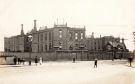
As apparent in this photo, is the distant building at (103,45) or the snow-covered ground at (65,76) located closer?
the snow-covered ground at (65,76)

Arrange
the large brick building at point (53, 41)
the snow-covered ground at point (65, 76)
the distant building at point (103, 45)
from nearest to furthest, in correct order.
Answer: the snow-covered ground at point (65, 76) → the large brick building at point (53, 41) → the distant building at point (103, 45)

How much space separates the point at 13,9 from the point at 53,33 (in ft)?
A: 63.0

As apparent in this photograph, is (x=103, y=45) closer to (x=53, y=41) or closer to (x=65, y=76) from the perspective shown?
(x=53, y=41)

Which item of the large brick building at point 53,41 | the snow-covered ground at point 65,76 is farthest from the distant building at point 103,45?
the snow-covered ground at point 65,76

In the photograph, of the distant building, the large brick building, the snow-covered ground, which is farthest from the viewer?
the distant building

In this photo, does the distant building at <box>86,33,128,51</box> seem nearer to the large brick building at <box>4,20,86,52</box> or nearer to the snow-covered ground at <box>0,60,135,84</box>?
the large brick building at <box>4,20,86,52</box>

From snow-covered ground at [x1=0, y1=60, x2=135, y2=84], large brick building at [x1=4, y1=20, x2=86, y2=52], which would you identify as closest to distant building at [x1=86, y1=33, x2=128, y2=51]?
large brick building at [x1=4, y1=20, x2=86, y2=52]

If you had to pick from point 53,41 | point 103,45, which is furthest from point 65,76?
point 103,45

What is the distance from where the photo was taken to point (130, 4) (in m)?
9.48

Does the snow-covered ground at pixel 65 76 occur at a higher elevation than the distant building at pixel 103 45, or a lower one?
lower

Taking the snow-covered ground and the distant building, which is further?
the distant building

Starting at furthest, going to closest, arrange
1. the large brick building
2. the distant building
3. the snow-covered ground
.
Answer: the distant building, the large brick building, the snow-covered ground

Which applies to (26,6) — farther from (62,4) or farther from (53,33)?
(53,33)

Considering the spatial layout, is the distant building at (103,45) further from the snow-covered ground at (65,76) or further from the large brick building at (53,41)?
the snow-covered ground at (65,76)
